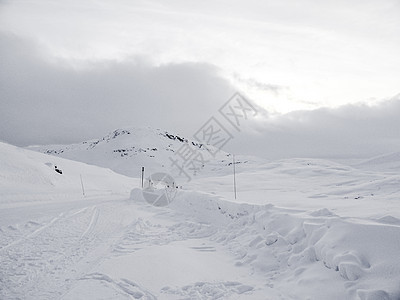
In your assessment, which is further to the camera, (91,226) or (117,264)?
(91,226)

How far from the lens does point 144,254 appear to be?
8.71 metres

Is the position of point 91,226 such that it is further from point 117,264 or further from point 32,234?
point 117,264

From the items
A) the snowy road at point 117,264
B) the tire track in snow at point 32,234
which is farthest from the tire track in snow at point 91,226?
the tire track in snow at point 32,234

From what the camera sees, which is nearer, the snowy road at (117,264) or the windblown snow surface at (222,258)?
the windblown snow surface at (222,258)

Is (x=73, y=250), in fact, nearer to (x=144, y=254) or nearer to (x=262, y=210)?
(x=144, y=254)

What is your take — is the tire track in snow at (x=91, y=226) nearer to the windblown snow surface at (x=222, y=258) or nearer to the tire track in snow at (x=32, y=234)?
the windblown snow surface at (x=222, y=258)

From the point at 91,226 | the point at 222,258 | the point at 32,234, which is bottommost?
the point at 222,258

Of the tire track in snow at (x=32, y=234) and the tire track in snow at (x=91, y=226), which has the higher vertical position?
the tire track in snow at (x=32, y=234)

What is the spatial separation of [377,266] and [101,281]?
199 inches

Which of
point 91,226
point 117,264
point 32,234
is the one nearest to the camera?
point 117,264

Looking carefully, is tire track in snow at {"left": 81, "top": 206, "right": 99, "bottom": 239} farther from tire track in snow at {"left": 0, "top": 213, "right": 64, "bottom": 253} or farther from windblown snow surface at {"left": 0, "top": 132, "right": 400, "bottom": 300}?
tire track in snow at {"left": 0, "top": 213, "right": 64, "bottom": 253}

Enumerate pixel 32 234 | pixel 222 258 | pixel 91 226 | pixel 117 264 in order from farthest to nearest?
pixel 91 226
pixel 32 234
pixel 222 258
pixel 117 264

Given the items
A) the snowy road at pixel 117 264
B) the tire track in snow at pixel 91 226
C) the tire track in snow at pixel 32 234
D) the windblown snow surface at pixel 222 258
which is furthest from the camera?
the tire track in snow at pixel 91 226

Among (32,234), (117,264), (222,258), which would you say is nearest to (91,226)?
(32,234)
